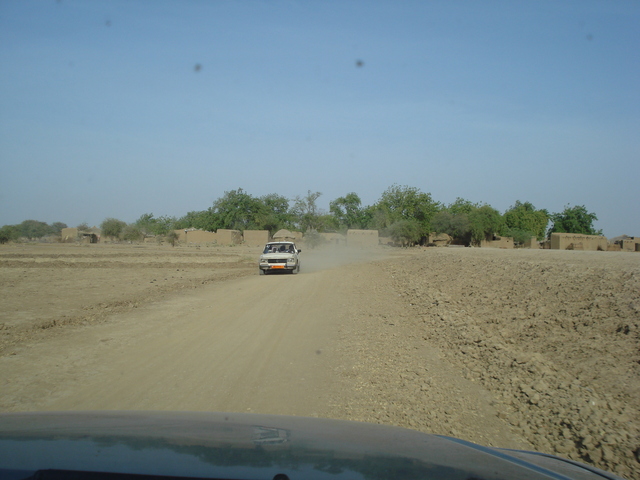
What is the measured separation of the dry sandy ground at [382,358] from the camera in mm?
6094

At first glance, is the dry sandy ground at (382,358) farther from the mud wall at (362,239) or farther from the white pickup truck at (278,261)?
the mud wall at (362,239)

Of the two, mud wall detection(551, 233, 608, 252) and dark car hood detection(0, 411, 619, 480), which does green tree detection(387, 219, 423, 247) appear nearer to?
mud wall detection(551, 233, 608, 252)

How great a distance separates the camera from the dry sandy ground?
6.09 meters

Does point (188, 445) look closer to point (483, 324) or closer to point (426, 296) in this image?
point (483, 324)

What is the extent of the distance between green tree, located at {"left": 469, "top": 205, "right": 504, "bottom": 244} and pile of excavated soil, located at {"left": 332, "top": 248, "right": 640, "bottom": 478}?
195 feet

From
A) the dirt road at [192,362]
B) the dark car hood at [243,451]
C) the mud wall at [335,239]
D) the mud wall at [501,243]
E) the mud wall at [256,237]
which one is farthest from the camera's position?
the mud wall at [256,237]

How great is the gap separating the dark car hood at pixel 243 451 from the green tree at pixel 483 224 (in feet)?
236

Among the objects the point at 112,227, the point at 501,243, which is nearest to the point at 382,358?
the point at 501,243

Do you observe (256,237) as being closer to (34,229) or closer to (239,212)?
(239,212)

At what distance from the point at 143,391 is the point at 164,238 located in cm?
8515

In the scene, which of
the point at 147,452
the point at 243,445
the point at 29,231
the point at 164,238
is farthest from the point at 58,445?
the point at 29,231

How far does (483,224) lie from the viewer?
238 feet

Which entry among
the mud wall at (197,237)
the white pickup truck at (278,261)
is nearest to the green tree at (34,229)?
the mud wall at (197,237)

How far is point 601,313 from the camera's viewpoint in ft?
30.4
